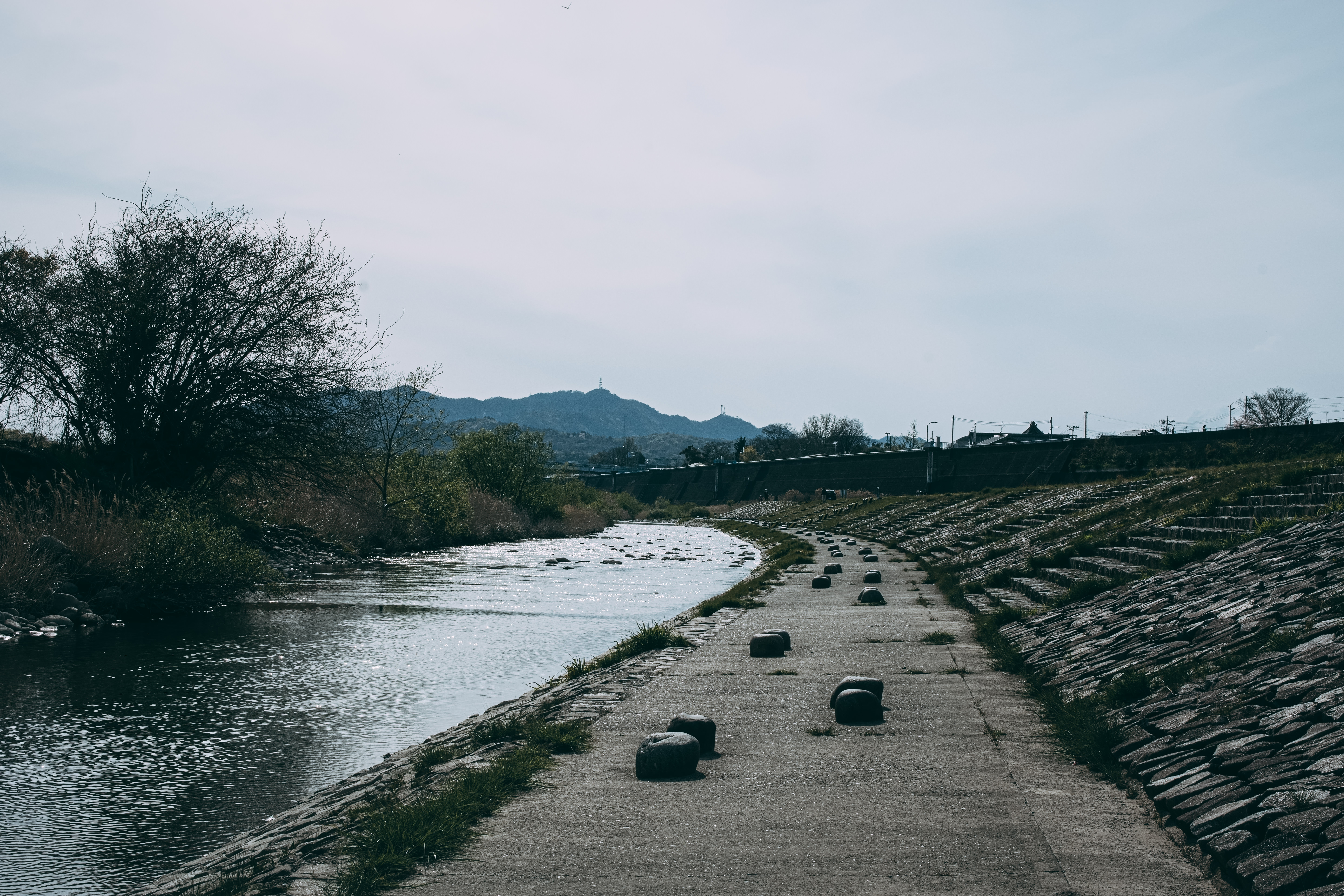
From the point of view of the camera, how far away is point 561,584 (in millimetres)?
27203

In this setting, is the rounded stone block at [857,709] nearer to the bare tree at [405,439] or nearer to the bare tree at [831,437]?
the bare tree at [405,439]

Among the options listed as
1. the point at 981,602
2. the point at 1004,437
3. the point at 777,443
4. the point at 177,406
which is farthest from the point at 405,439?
the point at 777,443

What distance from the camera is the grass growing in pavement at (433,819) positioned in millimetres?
4711

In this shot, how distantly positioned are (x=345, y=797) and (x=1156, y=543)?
12.0 meters

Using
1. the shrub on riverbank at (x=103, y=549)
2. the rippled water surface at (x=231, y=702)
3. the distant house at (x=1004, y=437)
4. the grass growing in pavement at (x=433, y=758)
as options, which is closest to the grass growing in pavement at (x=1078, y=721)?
the grass growing in pavement at (x=433, y=758)

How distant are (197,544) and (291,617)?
3507 mm

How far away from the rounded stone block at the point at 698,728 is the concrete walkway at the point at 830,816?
0.15m

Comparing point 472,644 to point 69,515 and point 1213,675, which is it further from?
point 1213,675

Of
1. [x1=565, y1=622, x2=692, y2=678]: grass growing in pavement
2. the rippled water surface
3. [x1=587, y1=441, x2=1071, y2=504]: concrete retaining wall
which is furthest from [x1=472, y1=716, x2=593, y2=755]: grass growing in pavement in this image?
[x1=587, y1=441, x2=1071, y2=504]: concrete retaining wall

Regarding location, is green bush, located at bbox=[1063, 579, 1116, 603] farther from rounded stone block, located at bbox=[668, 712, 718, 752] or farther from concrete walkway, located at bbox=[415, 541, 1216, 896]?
rounded stone block, located at bbox=[668, 712, 718, 752]

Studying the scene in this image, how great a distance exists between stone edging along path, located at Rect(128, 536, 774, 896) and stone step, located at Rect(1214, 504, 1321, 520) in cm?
837

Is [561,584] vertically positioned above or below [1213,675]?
below

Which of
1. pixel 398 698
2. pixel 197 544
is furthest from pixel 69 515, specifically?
pixel 398 698

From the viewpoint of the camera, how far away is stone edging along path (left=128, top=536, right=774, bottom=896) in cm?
532
